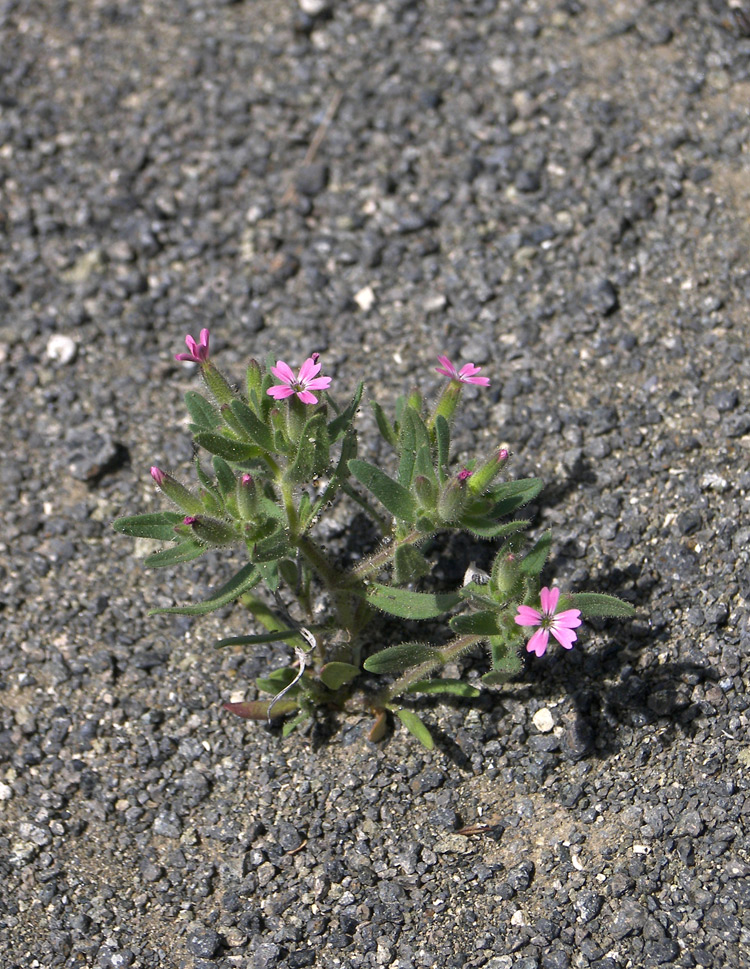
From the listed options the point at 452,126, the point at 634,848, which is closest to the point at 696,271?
the point at 452,126

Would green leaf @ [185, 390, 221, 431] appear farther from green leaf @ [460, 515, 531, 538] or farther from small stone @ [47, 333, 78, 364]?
small stone @ [47, 333, 78, 364]

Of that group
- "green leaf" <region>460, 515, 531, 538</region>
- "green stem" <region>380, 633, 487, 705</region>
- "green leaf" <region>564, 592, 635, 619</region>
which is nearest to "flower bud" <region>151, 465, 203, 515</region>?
"green leaf" <region>460, 515, 531, 538</region>

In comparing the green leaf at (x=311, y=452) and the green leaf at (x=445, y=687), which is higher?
the green leaf at (x=311, y=452)

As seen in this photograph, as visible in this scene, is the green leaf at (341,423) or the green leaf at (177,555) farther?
the green leaf at (341,423)

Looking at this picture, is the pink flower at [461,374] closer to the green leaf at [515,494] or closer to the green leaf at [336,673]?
the green leaf at [515,494]

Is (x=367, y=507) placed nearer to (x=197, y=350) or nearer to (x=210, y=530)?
(x=210, y=530)

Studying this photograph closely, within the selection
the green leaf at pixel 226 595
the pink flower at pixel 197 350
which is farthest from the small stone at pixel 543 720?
the pink flower at pixel 197 350

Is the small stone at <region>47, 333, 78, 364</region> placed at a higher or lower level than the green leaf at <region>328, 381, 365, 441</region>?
lower

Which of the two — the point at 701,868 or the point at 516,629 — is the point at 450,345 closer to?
the point at 516,629
